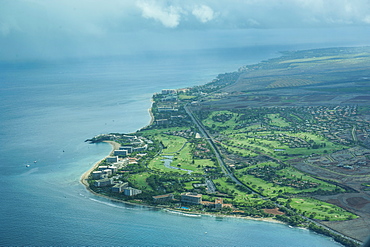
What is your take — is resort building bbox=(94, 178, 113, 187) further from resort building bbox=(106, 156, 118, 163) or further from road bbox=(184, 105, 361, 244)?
road bbox=(184, 105, 361, 244)

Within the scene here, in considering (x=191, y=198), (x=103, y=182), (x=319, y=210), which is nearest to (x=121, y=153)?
(x=103, y=182)

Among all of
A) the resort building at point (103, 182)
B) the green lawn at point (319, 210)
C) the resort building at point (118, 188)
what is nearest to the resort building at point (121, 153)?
the resort building at point (103, 182)

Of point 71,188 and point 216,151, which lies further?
point 216,151

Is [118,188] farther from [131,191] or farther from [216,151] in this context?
[216,151]

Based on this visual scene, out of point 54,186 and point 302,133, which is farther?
point 302,133

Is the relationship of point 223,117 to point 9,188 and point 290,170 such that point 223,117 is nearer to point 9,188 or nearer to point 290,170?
point 290,170

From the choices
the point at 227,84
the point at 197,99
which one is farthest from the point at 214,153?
the point at 227,84
